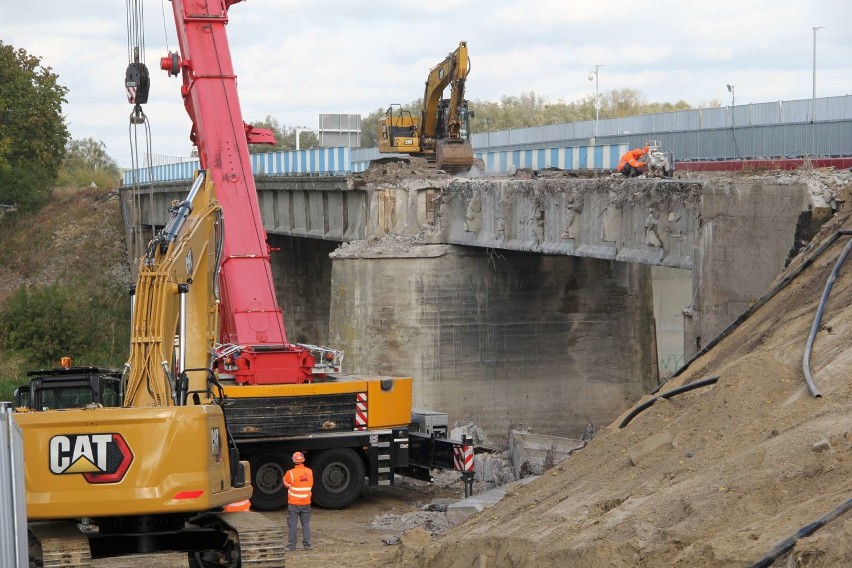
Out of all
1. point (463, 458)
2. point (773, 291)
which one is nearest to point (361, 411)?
point (463, 458)

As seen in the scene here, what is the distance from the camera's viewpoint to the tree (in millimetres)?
63625

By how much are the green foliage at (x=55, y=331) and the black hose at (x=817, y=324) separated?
37498 millimetres

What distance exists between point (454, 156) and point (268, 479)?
15.2 metres

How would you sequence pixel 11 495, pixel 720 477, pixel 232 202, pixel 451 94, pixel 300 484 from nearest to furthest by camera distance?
pixel 11 495 < pixel 720 477 < pixel 300 484 < pixel 232 202 < pixel 451 94

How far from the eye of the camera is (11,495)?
8.20 meters

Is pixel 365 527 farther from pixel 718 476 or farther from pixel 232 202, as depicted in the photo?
pixel 718 476

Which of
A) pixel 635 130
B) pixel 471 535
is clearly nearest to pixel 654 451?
pixel 471 535

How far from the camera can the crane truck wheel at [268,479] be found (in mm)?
20047

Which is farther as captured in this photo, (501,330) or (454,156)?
(454,156)

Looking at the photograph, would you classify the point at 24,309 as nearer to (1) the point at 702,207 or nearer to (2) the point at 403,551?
(1) the point at 702,207

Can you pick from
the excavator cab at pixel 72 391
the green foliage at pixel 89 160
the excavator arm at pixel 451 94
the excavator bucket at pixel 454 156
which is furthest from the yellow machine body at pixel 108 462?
the green foliage at pixel 89 160

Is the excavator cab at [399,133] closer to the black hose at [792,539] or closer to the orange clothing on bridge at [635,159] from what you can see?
the orange clothing on bridge at [635,159]

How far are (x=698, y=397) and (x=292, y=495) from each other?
6.39 metres

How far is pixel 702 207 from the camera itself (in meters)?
18.7
